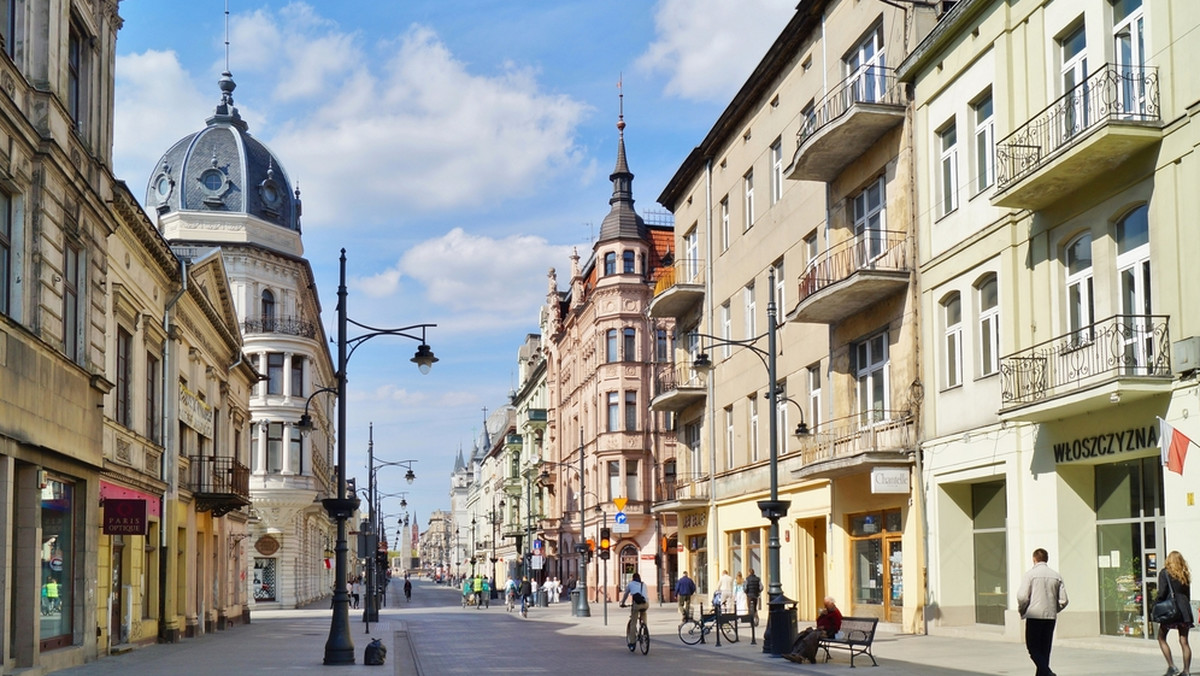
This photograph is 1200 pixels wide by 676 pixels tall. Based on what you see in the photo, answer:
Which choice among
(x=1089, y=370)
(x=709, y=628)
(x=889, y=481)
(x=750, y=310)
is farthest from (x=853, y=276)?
(x=750, y=310)

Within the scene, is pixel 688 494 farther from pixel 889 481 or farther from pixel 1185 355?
pixel 1185 355

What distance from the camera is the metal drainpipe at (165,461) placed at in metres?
31.3

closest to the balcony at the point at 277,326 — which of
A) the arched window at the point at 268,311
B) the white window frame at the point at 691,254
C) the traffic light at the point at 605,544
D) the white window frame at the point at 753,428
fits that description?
the arched window at the point at 268,311

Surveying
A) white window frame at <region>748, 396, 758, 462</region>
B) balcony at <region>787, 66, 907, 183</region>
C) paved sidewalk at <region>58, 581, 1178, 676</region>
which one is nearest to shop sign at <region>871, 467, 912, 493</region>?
paved sidewalk at <region>58, 581, 1178, 676</region>

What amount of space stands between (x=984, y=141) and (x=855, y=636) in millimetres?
9395

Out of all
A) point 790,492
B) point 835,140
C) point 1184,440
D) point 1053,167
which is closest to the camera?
point 1184,440

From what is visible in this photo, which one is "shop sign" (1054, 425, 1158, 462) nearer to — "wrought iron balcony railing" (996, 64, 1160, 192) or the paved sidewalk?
the paved sidewalk

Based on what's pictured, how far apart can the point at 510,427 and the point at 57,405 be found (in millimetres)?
89227

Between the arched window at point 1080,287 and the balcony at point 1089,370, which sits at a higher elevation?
the arched window at point 1080,287

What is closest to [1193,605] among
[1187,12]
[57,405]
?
[1187,12]

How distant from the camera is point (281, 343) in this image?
62.3 metres

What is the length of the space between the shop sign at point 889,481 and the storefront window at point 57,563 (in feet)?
48.9

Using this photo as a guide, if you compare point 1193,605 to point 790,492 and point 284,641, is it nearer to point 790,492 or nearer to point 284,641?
point 790,492

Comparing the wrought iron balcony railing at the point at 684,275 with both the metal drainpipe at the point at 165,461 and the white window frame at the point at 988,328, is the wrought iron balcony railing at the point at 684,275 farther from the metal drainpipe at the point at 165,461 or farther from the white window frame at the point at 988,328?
the white window frame at the point at 988,328
